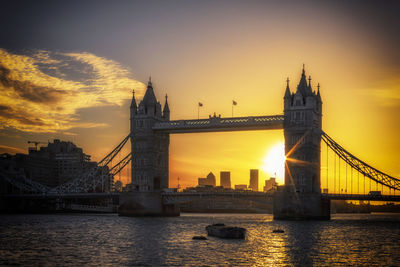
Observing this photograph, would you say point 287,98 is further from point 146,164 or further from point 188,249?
point 188,249

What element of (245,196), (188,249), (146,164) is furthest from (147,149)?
(188,249)

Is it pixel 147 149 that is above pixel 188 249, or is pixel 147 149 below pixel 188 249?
above

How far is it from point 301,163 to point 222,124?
18502mm

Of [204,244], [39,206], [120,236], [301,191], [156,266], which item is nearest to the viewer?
[156,266]

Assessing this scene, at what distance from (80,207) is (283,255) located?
465ft

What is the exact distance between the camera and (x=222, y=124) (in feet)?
389

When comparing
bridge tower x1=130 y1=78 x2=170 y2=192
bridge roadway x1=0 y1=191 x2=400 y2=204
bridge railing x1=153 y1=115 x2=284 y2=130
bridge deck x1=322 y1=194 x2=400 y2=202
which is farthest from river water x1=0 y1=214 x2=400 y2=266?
bridge tower x1=130 y1=78 x2=170 y2=192

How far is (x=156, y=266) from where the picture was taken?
1933 inches

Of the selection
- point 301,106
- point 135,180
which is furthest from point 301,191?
point 135,180

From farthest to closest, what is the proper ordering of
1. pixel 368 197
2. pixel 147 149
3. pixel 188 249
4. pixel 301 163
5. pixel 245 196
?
pixel 147 149, pixel 245 196, pixel 301 163, pixel 368 197, pixel 188 249

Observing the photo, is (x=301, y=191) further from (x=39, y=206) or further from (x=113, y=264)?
(x=39, y=206)

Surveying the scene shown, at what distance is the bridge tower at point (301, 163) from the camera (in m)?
109

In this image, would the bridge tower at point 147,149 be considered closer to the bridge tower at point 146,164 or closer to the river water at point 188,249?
the bridge tower at point 146,164

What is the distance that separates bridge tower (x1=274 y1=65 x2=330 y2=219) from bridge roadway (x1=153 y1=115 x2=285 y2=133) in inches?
124
